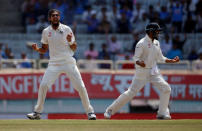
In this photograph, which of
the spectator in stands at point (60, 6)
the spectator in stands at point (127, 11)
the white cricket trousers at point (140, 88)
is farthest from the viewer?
the spectator in stands at point (60, 6)

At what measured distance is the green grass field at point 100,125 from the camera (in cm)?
1001

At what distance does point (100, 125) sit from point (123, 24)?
1033cm

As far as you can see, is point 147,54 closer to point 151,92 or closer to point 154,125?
point 154,125

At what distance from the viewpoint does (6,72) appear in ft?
56.4

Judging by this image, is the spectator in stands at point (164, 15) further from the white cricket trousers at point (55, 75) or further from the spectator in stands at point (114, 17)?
the white cricket trousers at point (55, 75)

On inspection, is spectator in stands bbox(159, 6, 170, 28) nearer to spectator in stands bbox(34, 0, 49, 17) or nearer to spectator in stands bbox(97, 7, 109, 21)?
spectator in stands bbox(97, 7, 109, 21)

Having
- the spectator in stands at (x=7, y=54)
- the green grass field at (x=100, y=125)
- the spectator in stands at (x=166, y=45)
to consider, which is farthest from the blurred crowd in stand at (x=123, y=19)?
the green grass field at (x=100, y=125)

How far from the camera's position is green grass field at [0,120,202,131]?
10005 millimetres

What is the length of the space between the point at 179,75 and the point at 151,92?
3.03ft

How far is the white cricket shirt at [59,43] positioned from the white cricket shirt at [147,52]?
1.49 metres

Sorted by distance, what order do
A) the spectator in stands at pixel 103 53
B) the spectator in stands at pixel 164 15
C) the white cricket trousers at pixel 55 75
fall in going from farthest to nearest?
the spectator in stands at pixel 164 15 < the spectator in stands at pixel 103 53 < the white cricket trousers at pixel 55 75

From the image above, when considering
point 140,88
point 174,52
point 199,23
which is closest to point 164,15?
point 199,23

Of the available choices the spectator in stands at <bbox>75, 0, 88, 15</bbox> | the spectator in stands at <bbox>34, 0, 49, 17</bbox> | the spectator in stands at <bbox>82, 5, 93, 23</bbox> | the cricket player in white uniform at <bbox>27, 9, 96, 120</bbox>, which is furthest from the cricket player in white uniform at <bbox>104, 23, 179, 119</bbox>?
the spectator in stands at <bbox>34, 0, 49, 17</bbox>

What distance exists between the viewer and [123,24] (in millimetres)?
20547
